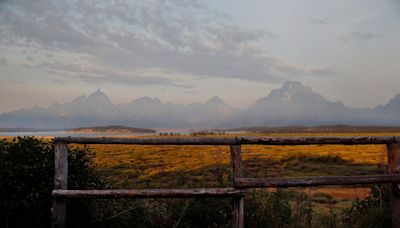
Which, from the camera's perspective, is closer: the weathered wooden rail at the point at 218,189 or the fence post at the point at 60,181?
the weathered wooden rail at the point at 218,189

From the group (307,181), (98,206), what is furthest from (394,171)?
(98,206)

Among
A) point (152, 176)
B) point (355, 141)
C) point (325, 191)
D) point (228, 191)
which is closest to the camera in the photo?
point (228, 191)

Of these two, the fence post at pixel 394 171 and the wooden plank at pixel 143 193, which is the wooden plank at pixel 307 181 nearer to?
the fence post at pixel 394 171

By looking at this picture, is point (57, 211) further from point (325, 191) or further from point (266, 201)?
point (325, 191)

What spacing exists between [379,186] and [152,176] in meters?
15.0

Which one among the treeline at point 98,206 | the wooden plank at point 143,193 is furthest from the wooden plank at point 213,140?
the treeline at point 98,206

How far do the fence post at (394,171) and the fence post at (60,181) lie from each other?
14.3 feet

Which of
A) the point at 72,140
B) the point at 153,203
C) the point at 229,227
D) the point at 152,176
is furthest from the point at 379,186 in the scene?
the point at 152,176

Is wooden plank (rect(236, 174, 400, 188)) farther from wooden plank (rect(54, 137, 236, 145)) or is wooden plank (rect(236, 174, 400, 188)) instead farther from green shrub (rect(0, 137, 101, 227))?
green shrub (rect(0, 137, 101, 227))

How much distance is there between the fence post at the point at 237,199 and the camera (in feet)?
15.4

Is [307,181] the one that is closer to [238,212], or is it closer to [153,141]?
[238,212]

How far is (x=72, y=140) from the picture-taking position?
15.8 feet

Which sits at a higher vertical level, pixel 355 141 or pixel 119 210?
pixel 355 141

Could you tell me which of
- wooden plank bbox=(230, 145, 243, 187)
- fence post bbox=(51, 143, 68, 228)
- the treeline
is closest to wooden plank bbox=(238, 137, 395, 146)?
wooden plank bbox=(230, 145, 243, 187)
